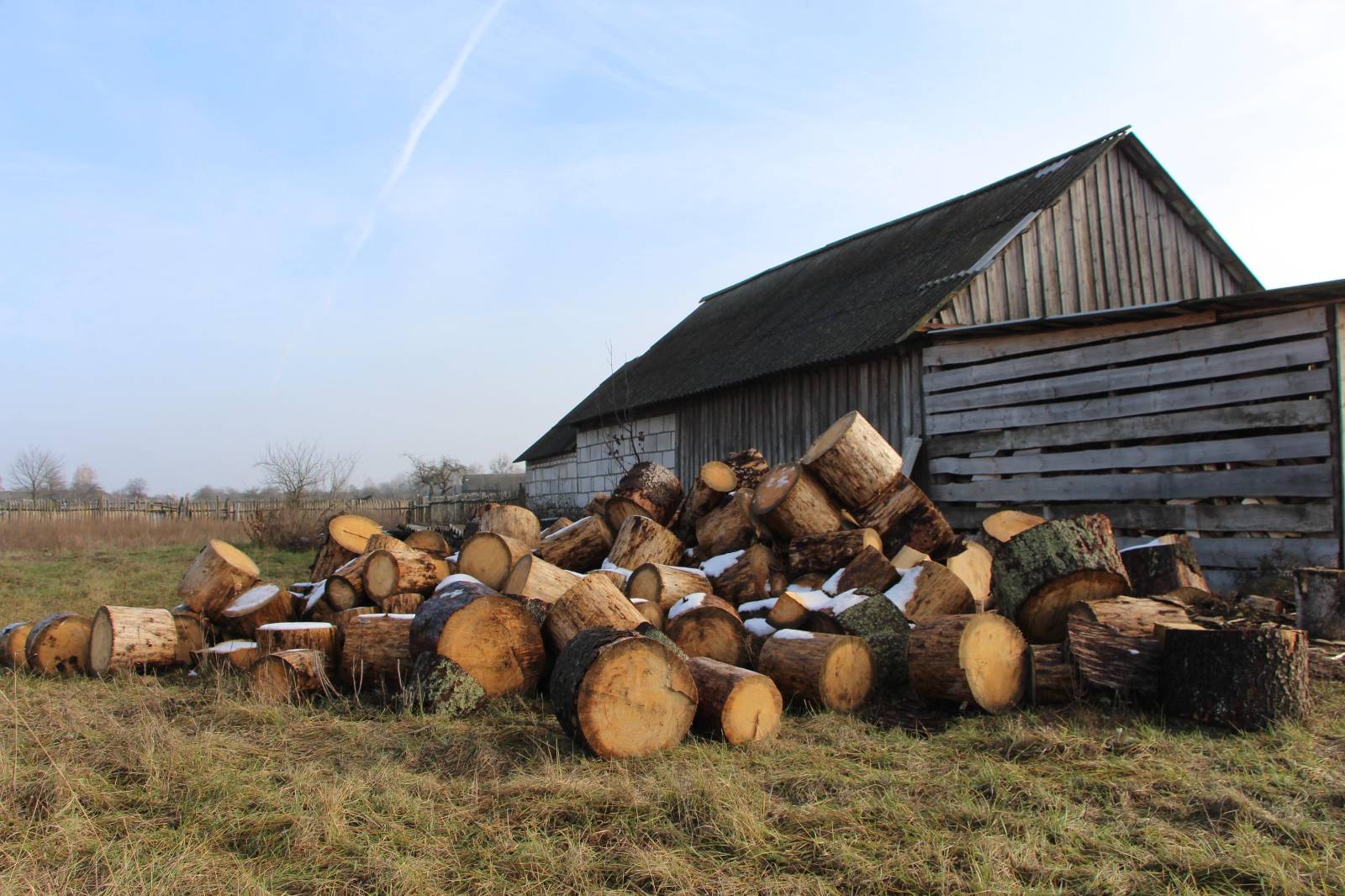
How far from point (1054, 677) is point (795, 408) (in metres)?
8.21

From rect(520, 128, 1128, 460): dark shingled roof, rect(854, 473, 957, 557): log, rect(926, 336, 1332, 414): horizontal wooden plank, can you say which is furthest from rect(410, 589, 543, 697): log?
rect(520, 128, 1128, 460): dark shingled roof

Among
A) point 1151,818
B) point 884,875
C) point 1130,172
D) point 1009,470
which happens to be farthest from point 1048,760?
point 1130,172

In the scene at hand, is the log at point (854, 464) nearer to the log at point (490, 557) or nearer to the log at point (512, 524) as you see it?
the log at point (490, 557)

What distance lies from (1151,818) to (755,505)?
13.5 ft

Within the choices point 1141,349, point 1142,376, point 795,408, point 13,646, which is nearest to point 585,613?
point 13,646

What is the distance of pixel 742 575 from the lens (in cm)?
662

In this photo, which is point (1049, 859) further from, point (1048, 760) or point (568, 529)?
point (568, 529)

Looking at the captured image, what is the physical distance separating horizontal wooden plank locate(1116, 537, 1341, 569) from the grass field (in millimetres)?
3082

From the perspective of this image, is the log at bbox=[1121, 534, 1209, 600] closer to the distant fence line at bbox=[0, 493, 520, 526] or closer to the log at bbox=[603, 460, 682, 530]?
the log at bbox=[603, 460, 682, 530]

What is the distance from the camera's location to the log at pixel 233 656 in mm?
6090

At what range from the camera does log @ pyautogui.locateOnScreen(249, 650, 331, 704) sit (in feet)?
17.8

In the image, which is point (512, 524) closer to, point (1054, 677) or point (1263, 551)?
point (1054, 677)

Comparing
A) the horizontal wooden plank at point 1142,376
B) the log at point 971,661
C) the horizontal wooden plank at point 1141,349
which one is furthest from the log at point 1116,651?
the horizontal wooden plank at point 1141,349

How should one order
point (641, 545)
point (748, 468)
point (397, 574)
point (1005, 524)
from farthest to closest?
point (748, 468) < point (1005, 524) < point (641, 545) < point (397, 574)
